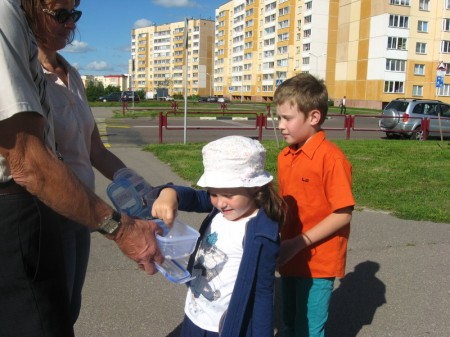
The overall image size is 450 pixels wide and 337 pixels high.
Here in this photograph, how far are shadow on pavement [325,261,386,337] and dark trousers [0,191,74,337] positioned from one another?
7.45 ft

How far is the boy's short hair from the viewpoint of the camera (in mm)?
2373

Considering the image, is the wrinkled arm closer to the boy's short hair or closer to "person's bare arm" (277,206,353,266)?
"person's bare arm" (277,206,353,266)

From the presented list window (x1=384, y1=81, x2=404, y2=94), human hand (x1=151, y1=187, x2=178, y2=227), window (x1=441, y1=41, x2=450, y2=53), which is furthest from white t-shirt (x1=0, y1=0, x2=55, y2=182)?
window (x1=441, y1=41, x2=450, y2=53)

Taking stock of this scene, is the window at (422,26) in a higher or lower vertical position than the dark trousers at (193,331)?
higher

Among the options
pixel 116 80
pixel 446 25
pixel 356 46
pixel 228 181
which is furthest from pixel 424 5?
pixel 116 80

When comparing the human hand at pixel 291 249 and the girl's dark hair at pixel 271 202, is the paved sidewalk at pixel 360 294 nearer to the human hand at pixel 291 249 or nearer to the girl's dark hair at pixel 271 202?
the human hand at pixel 291 249

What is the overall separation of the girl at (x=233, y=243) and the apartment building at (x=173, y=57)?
11453 cm

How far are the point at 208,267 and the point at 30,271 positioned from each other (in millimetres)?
791

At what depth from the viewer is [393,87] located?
60.6 m

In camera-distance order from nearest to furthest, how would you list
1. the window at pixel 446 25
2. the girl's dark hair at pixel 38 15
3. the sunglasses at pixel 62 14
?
the girl's dark hair at pixel 38 15, the sunglasses at pixel 62 14, the window at pixel 446 25

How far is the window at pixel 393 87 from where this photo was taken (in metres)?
60.2

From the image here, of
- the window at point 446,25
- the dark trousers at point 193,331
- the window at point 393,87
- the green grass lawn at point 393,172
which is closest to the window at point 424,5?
the window at point 446,25

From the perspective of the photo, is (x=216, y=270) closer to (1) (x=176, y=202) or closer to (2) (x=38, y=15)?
(1) (x=176, y=202)

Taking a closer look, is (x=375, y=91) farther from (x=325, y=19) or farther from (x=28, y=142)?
(x=28, y=142)
